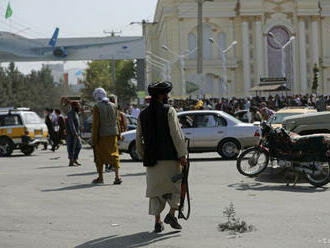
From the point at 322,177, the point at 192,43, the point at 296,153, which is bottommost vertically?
the point at 322,177

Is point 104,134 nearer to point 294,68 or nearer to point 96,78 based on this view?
point 294,68

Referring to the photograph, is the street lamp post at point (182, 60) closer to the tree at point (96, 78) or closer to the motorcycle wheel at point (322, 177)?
the tree at point (96, 78)

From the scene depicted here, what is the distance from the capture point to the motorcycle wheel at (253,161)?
14406 mm

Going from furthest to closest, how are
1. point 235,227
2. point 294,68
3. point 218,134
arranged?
point 294,68
point 218,134
point 235,227

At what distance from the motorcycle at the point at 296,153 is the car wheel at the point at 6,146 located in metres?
13.4

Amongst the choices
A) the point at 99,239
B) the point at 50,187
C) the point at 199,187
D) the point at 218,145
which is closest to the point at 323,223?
the point at 99,239

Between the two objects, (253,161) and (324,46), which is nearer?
(253,161)

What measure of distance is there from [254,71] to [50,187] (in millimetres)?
71314

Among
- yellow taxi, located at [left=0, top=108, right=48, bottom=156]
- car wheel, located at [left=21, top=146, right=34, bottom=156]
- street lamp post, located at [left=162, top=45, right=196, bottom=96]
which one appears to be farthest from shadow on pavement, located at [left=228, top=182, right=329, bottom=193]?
street lamp post, located at [left=162, top=45, right=196, bottom=96]

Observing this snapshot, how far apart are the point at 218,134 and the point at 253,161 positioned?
576 cm

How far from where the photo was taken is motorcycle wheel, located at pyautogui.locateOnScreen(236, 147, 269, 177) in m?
14.4

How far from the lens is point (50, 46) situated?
63.3 m

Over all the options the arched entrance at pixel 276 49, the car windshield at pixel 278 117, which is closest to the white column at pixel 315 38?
the arched entrance at pixel 276 49

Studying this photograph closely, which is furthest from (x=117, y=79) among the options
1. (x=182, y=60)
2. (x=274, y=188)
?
(x=274, y=188)
